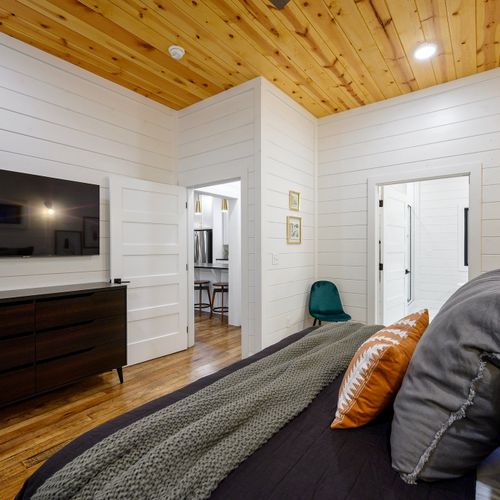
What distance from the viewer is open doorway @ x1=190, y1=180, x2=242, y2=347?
4645mm

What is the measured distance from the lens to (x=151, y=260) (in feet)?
11.5

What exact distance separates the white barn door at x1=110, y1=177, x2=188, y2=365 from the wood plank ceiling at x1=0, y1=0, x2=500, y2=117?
3.87 ft

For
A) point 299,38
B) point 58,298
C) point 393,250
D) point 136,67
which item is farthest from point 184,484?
point 393,250

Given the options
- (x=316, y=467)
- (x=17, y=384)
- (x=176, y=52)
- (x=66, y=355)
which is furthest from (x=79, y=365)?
(x=176, y=52)

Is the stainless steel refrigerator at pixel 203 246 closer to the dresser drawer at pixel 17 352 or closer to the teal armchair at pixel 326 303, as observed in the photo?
the teal armchair at pixel 326 303

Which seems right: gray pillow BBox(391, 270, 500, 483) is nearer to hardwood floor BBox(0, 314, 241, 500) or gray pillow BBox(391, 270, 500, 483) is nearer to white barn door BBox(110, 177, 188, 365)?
hardwood floor BBox(0, 314, 241, 500)

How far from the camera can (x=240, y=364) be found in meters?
1.52

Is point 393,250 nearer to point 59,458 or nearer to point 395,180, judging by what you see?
point 395,180

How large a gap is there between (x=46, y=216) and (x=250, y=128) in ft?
6.88

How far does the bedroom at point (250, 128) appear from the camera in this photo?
2367mm

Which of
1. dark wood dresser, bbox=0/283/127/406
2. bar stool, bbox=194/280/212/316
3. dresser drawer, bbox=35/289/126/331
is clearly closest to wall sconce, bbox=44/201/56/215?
dark wood dresser, bbox=0/283/127/406

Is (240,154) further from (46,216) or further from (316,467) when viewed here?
(316,467)

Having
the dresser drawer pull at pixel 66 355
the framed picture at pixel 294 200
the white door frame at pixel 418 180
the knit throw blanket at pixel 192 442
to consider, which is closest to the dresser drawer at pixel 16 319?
the dresser drawer pull at pixel 66 355

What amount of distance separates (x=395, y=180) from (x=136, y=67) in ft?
9.76
